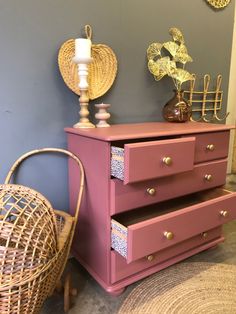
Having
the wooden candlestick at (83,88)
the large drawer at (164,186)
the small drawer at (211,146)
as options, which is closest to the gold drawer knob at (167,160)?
the large drawer at (164,186)

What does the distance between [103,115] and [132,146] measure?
1.29 feet

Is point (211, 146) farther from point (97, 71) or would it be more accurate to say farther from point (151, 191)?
point (97, 71)

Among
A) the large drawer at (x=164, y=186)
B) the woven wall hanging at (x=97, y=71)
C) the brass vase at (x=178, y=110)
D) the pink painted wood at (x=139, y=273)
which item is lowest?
the pink painted wood at (x=139, y=273)

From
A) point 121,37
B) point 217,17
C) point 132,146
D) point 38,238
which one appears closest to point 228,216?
point 132,146

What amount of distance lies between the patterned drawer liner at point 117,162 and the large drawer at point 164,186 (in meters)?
0.04

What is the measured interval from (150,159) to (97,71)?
2.10 ft

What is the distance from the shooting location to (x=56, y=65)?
1279 mm

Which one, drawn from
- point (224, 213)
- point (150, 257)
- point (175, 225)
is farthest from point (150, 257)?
point (224, 213)

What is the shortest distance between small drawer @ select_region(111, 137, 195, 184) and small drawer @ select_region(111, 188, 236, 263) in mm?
199

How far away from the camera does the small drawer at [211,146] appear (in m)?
1.32

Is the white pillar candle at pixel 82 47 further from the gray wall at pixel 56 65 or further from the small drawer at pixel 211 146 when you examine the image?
the small drawer at pixel 211 146

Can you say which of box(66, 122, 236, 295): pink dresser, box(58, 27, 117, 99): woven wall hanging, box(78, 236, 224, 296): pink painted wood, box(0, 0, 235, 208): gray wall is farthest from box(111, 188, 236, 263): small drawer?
box(58, 27, 117, 99): woven wall hanging

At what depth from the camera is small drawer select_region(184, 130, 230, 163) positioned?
1.32 m

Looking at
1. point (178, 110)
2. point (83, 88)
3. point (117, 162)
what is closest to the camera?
point (117, 162)
